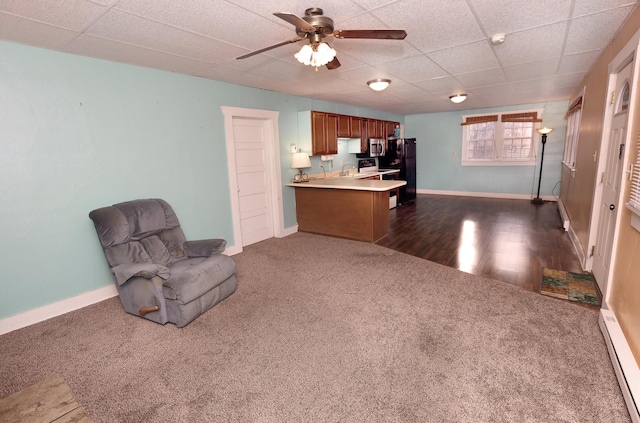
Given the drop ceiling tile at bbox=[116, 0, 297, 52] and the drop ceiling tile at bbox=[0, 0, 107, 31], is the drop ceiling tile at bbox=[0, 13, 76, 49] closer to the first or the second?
the drop ceiling tile at bbox=[0, 0, 107, 31]

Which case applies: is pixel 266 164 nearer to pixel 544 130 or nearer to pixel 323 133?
pixel 323 133

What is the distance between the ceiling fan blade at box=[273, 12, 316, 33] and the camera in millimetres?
1711

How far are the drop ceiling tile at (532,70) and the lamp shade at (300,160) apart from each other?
3.10m

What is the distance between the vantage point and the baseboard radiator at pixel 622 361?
1.59 meters

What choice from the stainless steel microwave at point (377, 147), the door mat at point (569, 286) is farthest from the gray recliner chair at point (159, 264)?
the stainless steel microwave at point (377, 147)

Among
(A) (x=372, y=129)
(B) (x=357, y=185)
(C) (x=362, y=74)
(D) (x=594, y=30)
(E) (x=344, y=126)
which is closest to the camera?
(D) (x=594, y=30)

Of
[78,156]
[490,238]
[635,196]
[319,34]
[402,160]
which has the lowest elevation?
[490,238]

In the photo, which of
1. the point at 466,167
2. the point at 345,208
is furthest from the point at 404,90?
the point at 466,167

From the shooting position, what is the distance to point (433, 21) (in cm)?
240

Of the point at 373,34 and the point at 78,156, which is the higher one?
the point at 373,34

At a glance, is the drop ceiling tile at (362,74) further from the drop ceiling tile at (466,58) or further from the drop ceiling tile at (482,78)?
the drop ceiling tile at (482,78)

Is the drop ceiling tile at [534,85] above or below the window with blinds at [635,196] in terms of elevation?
above

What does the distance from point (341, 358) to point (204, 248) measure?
182cm

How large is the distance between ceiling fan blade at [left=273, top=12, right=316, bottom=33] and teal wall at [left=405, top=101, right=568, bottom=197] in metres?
7.28
